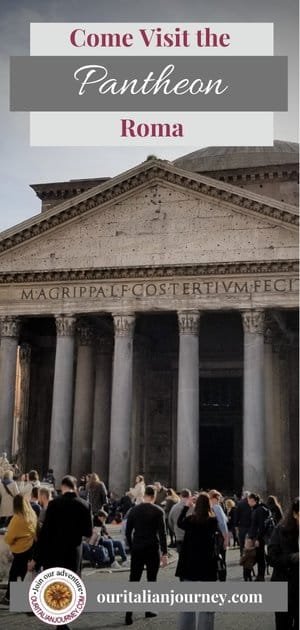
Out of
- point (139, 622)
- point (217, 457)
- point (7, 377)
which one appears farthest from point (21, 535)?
point (217, 457)

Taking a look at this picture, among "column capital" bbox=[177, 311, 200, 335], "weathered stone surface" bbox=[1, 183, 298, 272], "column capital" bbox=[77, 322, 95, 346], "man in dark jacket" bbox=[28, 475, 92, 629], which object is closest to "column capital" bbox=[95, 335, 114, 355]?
"column capital" bbox=[77, 322, 95, 346]

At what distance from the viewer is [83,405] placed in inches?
947

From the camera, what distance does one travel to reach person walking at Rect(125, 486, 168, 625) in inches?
283

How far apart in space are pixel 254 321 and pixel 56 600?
16.0m

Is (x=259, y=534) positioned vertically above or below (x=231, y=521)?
above

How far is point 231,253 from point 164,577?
41.7ft

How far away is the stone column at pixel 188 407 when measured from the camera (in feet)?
67.6

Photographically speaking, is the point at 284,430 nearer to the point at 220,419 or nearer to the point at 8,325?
the point at 220,419

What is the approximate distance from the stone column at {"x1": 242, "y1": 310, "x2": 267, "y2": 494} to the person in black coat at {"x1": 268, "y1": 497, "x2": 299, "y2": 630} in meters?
14.2

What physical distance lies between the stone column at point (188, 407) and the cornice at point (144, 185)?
3687 mm

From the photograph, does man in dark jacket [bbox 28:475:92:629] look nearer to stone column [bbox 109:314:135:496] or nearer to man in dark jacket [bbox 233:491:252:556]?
man in dark jacket [bbox 233:491:252:556]

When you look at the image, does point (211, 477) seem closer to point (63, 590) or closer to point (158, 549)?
point (158, 549)

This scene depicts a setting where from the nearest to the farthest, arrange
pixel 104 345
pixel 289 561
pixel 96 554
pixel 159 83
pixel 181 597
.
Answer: pixel 181 597 < pixel 289 561 < pixel 159 83 < pixel 96 554 < pixel 104 345

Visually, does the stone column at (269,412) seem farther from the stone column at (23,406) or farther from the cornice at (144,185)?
the stone column at (23,406)
